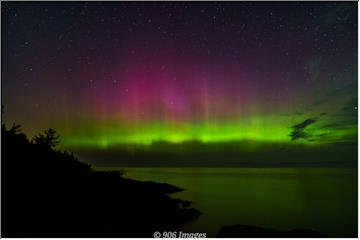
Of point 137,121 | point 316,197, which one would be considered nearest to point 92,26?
point 137,121

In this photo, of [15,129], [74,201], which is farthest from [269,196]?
[15,129]

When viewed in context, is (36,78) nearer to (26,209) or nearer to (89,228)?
(26,209)

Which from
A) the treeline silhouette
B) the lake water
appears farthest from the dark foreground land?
the lake water

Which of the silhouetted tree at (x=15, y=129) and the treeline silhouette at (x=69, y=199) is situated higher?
the silhouetted tree at (x=15, y=129)

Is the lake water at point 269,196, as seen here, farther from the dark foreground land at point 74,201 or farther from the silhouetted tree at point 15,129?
the silhouetted tree at point 15,129

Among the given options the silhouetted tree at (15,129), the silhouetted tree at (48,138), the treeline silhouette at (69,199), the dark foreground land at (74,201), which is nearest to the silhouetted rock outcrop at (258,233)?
the dark foreground land at (74,201)

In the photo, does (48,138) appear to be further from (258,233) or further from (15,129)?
(258,233)
